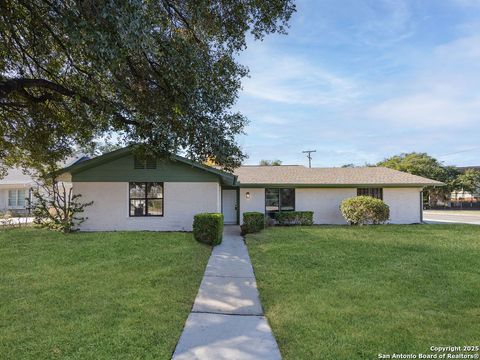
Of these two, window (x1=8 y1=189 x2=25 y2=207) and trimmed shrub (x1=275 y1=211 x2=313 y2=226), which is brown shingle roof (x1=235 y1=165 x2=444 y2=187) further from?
window (x1=8 y1=189 x2=25 y2=207)

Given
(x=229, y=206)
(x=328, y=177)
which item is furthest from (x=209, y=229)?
(x=328, y=177)

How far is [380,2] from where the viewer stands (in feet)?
27.9

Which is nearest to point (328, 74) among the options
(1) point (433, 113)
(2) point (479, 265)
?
(2) point (479, 265)

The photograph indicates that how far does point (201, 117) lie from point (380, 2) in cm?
531

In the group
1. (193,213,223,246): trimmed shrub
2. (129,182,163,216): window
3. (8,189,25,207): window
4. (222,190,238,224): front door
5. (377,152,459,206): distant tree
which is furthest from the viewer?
(377,152,459,206): distant tree

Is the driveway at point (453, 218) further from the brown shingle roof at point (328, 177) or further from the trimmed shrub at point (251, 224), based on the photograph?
the trimmed shrub at point (251, 224)

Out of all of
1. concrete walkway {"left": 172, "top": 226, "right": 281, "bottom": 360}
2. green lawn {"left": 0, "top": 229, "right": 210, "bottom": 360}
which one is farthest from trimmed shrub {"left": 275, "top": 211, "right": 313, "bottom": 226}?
concrete walkway {"left": 172, "top": 226, "right": 281, "bottom": 360}

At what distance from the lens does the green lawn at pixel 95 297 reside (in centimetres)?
429

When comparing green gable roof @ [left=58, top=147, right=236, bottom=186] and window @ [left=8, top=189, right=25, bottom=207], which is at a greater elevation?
green gable roof @ [left=58, top=147, right=236, bottom=186]

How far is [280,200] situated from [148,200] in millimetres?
7859

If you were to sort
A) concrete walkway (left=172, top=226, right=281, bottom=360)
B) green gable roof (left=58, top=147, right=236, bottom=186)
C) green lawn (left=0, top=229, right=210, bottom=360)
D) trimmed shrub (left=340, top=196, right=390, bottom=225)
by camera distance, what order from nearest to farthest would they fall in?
concrete walkway (left=172, top=226, right=281, bottom=360) < green lawn (left=0, top=229, right=210, bottom=360) < green gable roof (left=58, top=147, right=236, bottom=186) < trimmed shrub (left=340, top=196, right=390, bottom=225)

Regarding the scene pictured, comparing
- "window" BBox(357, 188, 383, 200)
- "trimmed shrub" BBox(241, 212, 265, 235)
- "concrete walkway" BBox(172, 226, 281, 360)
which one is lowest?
"concrete walkway" BBox(172, 226, 281, 360)

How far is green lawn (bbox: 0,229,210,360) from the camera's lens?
14.1 feet

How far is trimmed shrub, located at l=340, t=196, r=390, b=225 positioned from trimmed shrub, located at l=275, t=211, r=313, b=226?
2.13 meters
